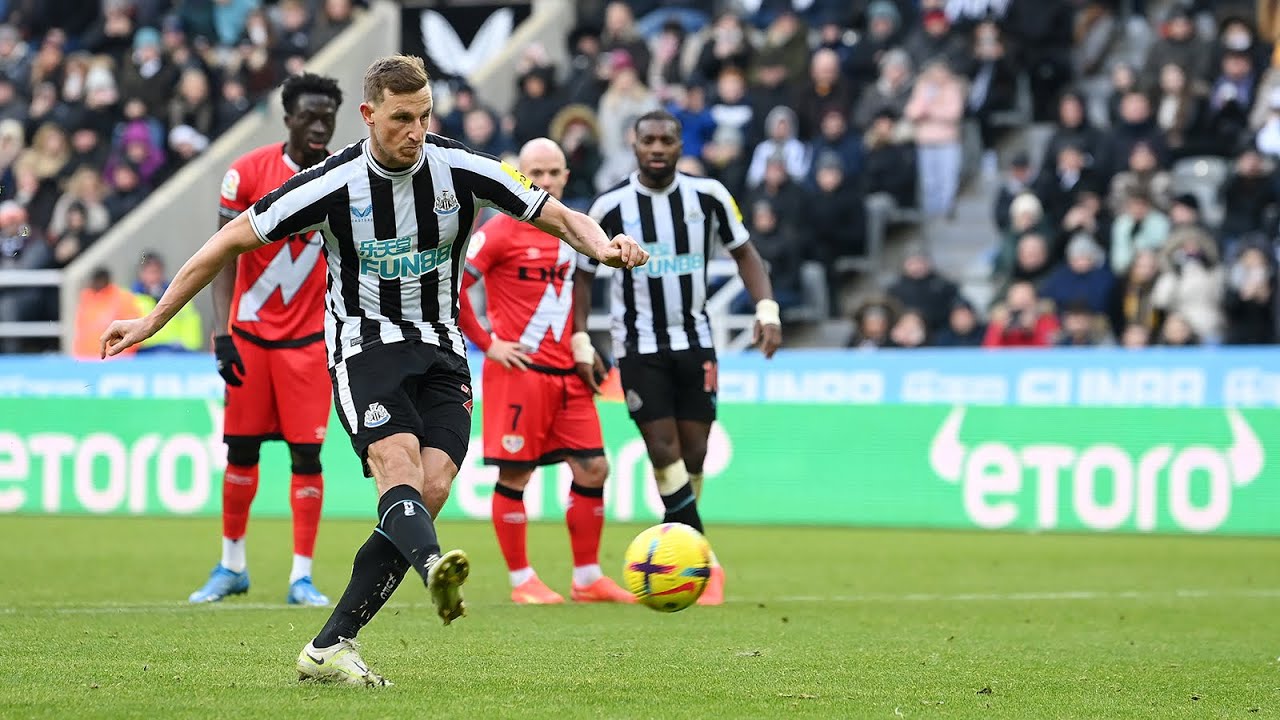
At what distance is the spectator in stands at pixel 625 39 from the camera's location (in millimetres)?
21938

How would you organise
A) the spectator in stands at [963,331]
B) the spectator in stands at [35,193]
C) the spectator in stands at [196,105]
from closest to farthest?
the spectator in stands at [963,331], the spectator in stands at [35,193], the spectator in stands at [196,105]

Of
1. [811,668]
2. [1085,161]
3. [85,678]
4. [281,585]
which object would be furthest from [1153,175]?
[85,678]

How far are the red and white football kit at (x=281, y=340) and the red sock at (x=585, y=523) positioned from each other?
152cm

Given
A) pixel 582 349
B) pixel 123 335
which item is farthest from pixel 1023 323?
pixel 123 335

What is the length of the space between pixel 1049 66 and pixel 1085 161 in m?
2.00

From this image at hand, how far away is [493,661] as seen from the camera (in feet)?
23.4

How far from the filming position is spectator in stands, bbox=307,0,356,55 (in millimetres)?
24172

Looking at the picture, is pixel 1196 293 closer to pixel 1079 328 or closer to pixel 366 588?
pixel 1079 328

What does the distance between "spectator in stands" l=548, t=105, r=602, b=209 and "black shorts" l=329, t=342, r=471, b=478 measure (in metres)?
13.3

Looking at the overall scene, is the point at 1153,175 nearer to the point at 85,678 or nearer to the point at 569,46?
the point at 569,46

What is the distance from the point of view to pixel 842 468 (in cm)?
1565

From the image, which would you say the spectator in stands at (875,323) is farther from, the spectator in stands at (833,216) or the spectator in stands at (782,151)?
the spectator in stands at (782,151)

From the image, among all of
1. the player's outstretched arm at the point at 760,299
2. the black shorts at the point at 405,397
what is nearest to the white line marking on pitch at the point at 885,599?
the player's outstretched arm at the point at 760,299

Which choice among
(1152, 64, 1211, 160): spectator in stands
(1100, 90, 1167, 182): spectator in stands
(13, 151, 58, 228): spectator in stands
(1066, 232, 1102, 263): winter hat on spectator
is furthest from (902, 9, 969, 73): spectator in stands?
(13, 151, 58, 228): spectator in stands
